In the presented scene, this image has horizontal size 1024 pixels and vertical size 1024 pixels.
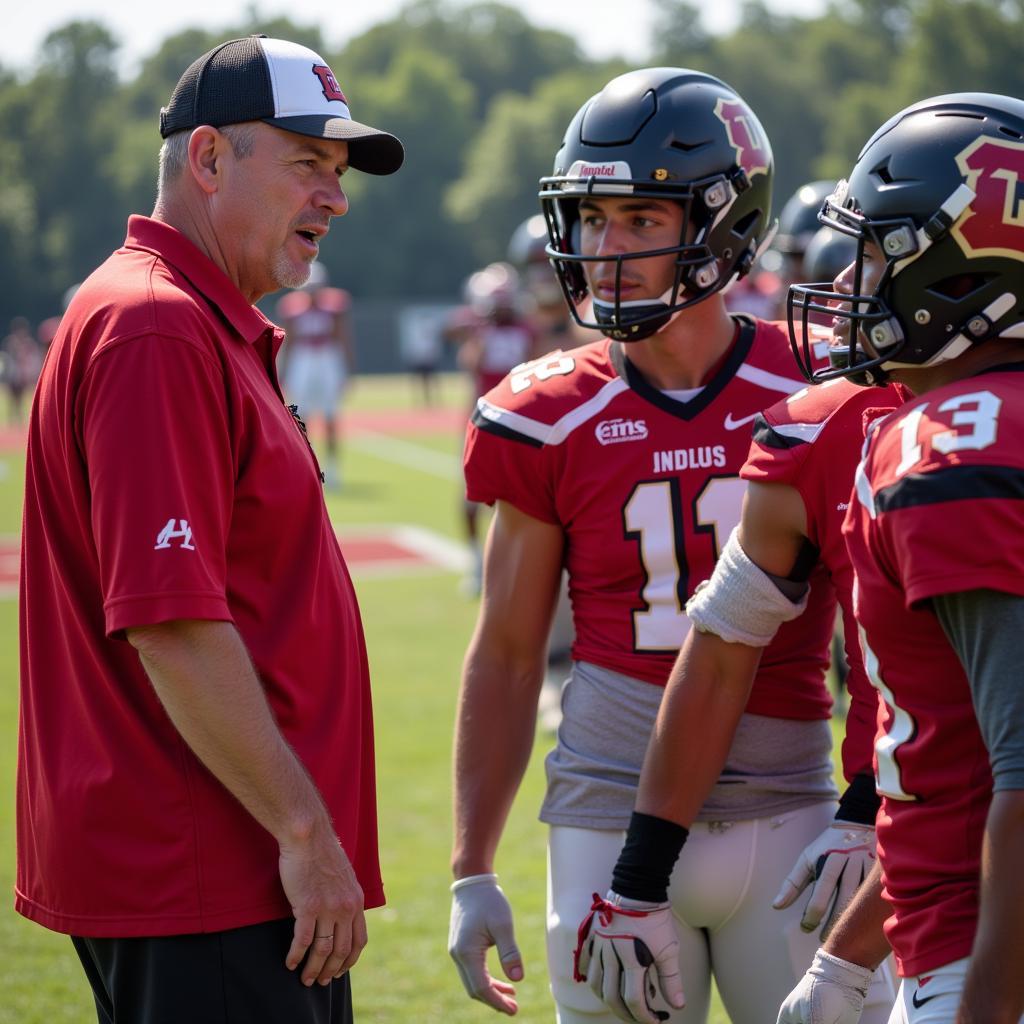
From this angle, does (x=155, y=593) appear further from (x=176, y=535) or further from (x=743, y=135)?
(x=743, y=135)

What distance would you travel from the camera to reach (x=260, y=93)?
2609 mm

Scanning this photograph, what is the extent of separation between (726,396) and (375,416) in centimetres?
2826

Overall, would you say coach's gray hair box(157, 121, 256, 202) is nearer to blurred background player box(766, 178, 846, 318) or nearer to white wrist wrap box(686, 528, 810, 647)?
white wrist wrap box(686, 528, 810, 647)

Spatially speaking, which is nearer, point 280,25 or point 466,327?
point 466,327

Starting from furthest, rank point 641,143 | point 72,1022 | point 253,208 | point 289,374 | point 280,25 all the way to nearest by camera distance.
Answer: point 280,25 < point 289,374 < point 72,1022 < point 641,143 < point 253,208

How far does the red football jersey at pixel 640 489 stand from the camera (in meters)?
2.90

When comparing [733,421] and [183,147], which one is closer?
[183,147]

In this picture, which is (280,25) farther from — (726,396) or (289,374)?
(726,396)

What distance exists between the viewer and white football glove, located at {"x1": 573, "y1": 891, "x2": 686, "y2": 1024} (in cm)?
256

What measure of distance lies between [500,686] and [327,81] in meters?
1.27

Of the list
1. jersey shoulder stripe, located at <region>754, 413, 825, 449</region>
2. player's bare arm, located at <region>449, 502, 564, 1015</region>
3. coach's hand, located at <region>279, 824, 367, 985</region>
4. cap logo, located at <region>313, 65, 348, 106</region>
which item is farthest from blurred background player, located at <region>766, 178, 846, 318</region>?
coach's hand, located at <region>279, 824, 367, 985</region>

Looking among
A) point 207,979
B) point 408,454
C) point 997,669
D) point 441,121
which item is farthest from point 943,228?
point 441,121

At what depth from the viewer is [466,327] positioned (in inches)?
611

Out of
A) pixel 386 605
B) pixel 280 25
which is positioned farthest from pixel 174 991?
pixel 280 25
